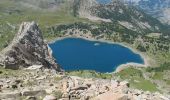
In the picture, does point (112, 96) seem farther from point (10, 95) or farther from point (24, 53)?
point (24, 53)

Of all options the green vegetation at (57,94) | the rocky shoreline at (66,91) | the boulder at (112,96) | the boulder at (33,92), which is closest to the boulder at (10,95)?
the rocky shoreline at (66,91)

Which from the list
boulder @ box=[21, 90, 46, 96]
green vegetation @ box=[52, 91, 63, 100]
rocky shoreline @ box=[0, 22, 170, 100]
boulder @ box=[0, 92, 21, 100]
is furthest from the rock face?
green vegetation @ box=[52, 91, 63, 100]

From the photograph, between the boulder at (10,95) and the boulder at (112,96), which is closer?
the boulder at (112,96)

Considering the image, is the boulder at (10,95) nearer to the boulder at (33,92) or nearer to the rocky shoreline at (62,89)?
the rocky shoreline at (62,89)

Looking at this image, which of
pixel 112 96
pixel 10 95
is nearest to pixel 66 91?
pixel 10 95

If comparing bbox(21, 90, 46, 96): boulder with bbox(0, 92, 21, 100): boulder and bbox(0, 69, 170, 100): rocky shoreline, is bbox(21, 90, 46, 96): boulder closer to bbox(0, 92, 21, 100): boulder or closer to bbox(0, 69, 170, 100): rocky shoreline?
bbox(0, 69, 170, 100): rocky shoreline

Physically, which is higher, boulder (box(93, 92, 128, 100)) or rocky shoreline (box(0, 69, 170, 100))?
boulder (box(93, 92, 128, 100))

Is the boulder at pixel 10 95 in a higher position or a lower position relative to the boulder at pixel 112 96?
lower

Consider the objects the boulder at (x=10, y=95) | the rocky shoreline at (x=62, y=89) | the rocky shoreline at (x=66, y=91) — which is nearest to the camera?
the rocky shoreline at (x=66, y=91)

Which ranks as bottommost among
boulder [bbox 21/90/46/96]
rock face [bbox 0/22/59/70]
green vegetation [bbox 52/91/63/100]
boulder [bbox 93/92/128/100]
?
rock face [bbox 0/22/59/70]

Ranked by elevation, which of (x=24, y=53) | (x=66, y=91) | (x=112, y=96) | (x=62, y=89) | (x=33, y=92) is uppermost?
(x=112, y=96)

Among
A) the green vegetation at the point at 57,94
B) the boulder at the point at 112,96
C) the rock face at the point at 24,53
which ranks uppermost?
the boulder at the point at 112,96
